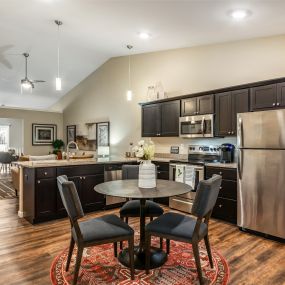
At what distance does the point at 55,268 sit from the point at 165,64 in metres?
4.48

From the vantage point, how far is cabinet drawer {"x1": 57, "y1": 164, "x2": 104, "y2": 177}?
407cm

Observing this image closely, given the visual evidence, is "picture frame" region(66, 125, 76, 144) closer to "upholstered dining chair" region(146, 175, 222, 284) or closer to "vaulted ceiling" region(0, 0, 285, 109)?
"vaulted ceiling" region(0, 0, 285, 109)

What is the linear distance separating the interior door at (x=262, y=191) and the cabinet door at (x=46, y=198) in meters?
2.84

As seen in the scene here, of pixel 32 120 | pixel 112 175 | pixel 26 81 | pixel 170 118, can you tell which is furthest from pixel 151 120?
pixel 32 120

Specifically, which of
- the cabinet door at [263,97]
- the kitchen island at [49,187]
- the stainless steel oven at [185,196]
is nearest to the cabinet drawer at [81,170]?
the kitchen island at [49,187]

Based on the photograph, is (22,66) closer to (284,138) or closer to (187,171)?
(187,171)

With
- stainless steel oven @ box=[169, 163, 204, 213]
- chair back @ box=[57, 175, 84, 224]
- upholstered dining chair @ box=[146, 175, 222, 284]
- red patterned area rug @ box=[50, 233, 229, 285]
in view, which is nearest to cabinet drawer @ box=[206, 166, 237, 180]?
stainless steel oven @ box=[169, 163, 204, 213]

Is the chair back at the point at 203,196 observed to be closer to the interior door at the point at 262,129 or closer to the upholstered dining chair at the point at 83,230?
the upholstered dining chair at the point at 83,230

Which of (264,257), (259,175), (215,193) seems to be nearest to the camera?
(215,193)

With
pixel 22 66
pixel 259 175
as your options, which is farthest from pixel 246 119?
pixel 22 66

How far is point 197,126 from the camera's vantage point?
450 centimetres

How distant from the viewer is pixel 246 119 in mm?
3434

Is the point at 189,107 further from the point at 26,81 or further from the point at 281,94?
the point at 26,81

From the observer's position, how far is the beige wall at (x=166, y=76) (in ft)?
13.2
